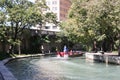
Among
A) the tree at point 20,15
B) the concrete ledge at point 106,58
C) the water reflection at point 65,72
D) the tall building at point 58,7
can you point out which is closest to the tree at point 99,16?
the concrete ledge at point 106,58

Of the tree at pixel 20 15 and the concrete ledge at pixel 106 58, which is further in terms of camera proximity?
the tree at pixel 20 15

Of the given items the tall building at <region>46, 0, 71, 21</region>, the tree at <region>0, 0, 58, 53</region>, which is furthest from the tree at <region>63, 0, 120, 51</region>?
the tall building at <region>46, 0, 71, 21</region>

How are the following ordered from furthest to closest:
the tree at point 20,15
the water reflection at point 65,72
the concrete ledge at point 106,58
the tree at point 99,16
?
the tree at point 20,15 → the concrete ledge at point 106,58 → the tree at point 99,16 → the water reflection at point 65,72

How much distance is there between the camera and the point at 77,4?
44344 millimetres

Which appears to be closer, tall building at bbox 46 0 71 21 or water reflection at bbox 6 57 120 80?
water reflection at bbox 6 57 120 80

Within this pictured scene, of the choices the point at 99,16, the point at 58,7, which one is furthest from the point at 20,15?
the point at 58,7

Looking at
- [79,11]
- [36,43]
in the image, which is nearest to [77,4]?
[79,11]

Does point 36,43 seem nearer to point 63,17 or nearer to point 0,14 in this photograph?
point 0,14

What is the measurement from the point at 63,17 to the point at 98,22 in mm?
101219

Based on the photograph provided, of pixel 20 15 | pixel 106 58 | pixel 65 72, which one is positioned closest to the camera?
pixel 65 72

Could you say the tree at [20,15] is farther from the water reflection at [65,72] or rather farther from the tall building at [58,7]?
the tall building at [58,7]

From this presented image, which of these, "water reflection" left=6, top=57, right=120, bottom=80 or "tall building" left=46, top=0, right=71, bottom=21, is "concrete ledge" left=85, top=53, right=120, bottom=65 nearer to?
"water reflection" left=6, top=57, right=120, bottom=80

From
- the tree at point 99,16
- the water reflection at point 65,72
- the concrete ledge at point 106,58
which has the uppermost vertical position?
the tree at point 99,16

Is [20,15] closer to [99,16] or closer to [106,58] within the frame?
[106,58]
